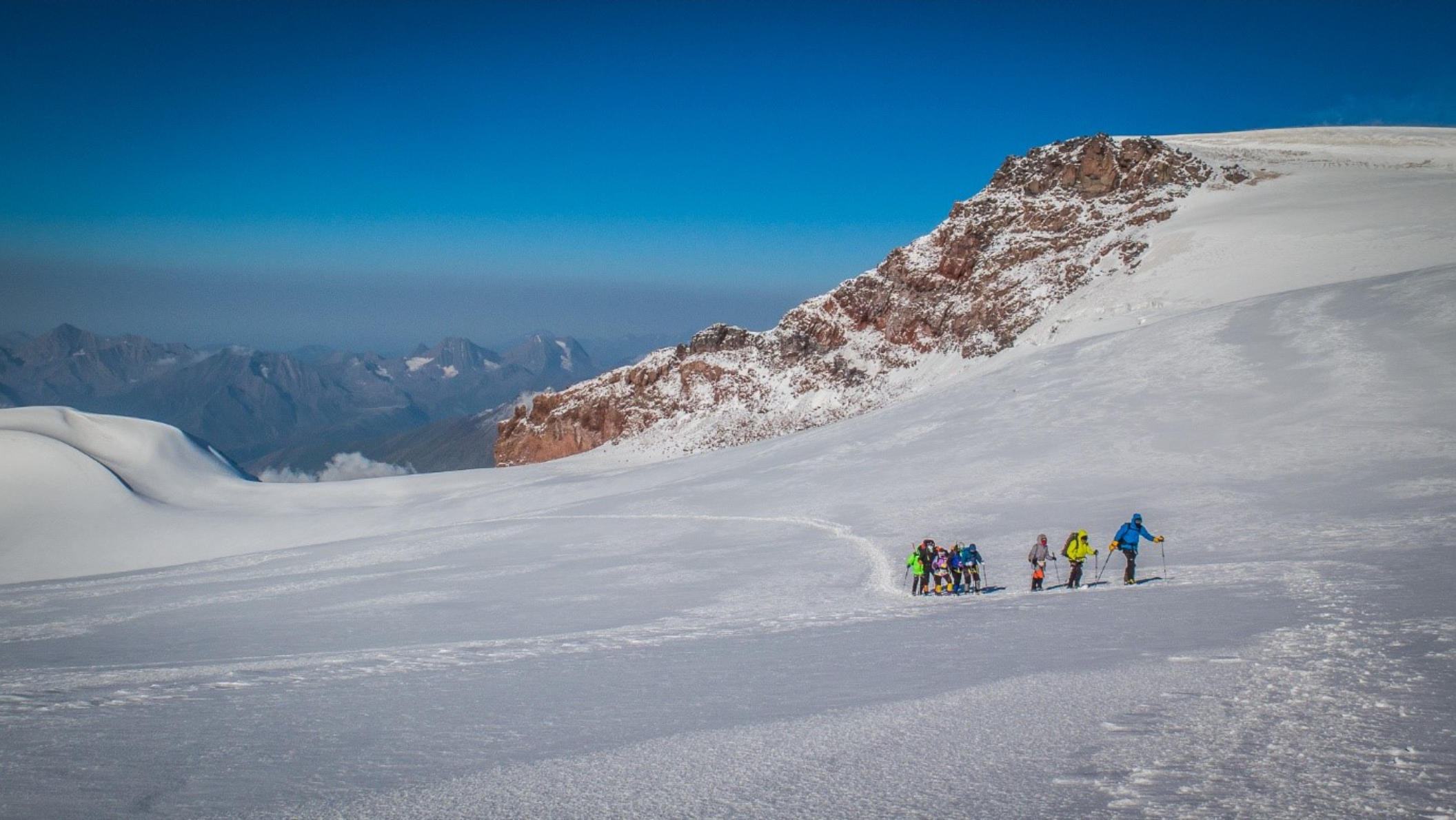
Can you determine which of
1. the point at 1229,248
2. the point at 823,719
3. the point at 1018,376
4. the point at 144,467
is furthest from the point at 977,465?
the point at 144,467

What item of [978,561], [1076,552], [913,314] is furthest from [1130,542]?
[913,314]

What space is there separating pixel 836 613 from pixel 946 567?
272cm

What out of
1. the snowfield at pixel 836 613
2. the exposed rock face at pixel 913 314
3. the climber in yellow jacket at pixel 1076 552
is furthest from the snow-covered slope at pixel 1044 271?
the climber in yellow jacket at pixel 1076 552

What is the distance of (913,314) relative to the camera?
52094 mm

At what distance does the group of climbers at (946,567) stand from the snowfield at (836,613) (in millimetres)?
642

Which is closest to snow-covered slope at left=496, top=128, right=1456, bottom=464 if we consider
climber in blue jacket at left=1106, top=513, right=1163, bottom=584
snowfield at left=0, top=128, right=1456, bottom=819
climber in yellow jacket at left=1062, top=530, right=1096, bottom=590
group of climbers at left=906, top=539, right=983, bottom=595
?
snowfield at left=0, top=128, right=1456, bottom=819

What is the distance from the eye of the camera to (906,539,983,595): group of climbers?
46.5ft

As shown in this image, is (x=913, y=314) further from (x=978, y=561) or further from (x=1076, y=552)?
(x=1076, y=552)

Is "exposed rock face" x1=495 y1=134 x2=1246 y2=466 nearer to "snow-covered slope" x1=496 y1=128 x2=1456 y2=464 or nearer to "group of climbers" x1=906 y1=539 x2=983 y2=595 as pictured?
"snow-covered slope" x1=496 y1=128 x2=1456 y2=464

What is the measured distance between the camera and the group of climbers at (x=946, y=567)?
14.2 m

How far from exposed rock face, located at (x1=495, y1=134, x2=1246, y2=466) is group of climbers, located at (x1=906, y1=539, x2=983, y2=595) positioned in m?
31.0

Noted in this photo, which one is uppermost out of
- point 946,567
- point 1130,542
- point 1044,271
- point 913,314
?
point 1044,271

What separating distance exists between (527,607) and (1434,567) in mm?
12819

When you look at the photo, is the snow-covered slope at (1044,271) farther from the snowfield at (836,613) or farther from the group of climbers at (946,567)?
the group of climbers at (946,567)
